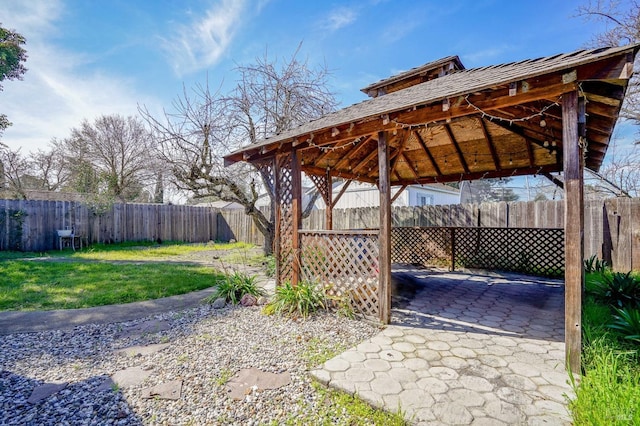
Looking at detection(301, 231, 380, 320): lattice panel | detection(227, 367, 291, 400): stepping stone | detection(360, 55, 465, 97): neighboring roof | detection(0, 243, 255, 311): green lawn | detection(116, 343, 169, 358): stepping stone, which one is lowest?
detection(116, 343, 169, 358): stepping stone

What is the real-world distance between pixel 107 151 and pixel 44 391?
61.8ft

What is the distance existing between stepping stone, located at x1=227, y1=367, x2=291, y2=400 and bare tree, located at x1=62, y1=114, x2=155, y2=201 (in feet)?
56.9

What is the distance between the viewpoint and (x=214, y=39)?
6.78m

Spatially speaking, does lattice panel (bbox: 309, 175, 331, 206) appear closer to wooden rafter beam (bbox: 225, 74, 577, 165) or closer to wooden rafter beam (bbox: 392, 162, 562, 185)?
wooden rafter beam (bbox: 225, 74, 577, 165)

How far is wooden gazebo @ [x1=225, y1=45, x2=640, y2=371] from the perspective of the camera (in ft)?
8.08

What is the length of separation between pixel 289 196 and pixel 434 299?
2770 mm

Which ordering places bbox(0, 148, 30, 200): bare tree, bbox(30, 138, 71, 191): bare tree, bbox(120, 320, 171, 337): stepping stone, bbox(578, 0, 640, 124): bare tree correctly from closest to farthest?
bbox(120, 320, 171, 337): stepping stone
bbox(578, 0, 640, 124): bare tree
bbox(0, 148, 30, 200): bare tree
bbox(30, 138, 71, 191): bare tree

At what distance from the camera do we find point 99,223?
454 inches

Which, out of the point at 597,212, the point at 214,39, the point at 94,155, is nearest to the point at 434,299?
the point at 597,212

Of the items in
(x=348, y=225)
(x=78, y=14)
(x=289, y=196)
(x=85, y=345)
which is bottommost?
(x=85, y=345)

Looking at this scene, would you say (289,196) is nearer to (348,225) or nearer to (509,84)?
(509,84)

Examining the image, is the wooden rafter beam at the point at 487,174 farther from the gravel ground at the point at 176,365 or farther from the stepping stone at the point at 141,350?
the stepping stone at the point at 141,350

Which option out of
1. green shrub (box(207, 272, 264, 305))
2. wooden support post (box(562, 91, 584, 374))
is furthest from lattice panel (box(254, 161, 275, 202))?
wooden support post (box(562, 91, 584, 374))

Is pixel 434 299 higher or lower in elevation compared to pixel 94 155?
lower
